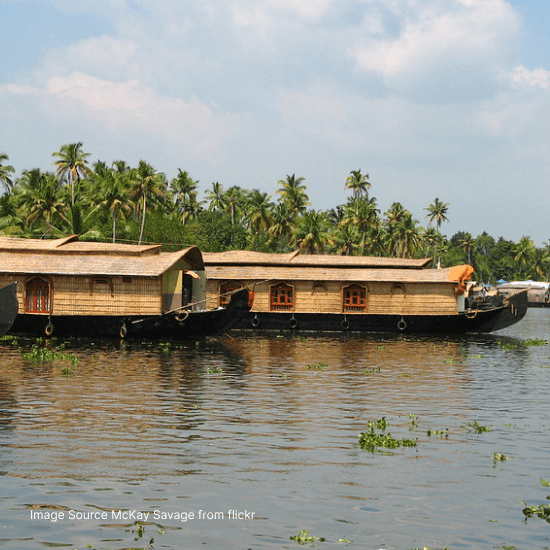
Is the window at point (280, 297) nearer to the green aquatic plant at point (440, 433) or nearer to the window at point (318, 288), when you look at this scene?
the window at point (318, 288)

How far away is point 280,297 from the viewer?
41.3m

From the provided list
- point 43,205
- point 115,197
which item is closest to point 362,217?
point 115,197

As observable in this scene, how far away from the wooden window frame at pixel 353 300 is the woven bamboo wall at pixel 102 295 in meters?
11.3

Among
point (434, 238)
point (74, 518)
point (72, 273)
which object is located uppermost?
point (434, 238)

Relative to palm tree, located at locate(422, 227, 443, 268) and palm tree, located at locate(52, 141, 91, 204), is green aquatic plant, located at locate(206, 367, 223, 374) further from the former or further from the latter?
palm tree, located at locate(422, 227, 443, 268)

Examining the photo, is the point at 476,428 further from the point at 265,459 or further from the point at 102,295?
the point at 102,295

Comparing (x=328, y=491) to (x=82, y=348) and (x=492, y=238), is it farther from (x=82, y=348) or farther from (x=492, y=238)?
(x=492, y=238)

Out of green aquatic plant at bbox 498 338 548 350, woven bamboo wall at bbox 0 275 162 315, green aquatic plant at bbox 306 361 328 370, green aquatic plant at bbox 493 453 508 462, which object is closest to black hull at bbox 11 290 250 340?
woven bamboo wall at bbox 0 275 162 315

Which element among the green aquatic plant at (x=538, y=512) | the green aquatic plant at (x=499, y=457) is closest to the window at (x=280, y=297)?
the green aquatic plant at (x=499, y=457)

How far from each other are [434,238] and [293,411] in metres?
95.7

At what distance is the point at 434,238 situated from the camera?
10931cm

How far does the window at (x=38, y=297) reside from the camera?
3325 cm

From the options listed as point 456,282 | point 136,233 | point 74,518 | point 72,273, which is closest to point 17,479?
point 74,518

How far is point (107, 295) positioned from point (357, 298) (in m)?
13.2
